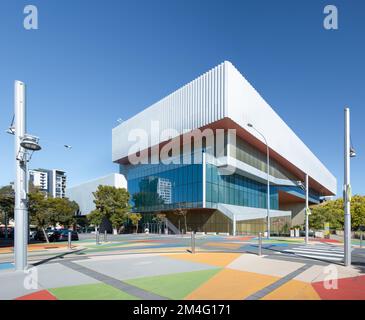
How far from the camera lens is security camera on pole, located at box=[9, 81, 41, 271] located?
10031 mm

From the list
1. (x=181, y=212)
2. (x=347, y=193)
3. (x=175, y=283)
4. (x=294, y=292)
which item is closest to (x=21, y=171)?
(x=175, y=283)

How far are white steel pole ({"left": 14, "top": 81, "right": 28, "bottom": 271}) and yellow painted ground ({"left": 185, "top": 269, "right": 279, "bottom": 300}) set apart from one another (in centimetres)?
605

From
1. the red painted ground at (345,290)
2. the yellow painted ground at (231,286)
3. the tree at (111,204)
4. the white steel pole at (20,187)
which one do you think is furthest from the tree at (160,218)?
the red painted ground at (345,290)

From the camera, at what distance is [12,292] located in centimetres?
740

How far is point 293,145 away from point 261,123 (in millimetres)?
18996

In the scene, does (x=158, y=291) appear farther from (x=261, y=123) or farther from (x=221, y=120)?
(x=261, y=123)

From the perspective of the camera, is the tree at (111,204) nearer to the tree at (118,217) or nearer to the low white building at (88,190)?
the tree at (118,217)

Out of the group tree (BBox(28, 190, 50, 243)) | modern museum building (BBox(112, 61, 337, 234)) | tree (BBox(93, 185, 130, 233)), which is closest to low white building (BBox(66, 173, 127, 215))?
modern museum building (BBox(112, 61, 337, 234))

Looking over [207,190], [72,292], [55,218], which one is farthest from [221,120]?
[72,292]

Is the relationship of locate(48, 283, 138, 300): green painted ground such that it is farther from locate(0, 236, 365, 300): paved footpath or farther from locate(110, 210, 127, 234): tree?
locate(110, 210, 127, 234): tree

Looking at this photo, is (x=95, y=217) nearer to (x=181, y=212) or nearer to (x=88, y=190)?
(x=181, y=212)

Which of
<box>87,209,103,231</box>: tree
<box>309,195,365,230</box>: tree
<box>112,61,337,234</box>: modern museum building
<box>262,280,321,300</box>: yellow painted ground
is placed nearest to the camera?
<box>262,280,321,300</box>: yellow painted ground

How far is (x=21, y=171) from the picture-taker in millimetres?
10453

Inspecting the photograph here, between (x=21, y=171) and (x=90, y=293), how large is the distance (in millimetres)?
5267
